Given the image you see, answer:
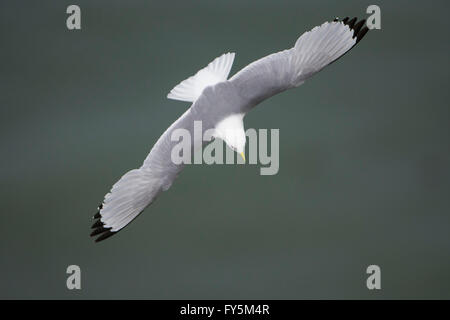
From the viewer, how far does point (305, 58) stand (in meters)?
A: 1.65

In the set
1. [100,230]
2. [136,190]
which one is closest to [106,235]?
[100,230]

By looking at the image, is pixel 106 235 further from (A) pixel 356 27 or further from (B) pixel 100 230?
(A) pixel 356 27

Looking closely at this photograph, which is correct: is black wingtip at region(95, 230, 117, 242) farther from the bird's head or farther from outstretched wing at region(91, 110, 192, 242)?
the bird's head

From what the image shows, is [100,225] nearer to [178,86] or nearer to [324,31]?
[178,86]

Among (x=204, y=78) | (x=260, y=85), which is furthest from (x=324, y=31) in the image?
(x=204, y=78)

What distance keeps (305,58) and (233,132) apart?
281 millimetres

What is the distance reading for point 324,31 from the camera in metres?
1.65

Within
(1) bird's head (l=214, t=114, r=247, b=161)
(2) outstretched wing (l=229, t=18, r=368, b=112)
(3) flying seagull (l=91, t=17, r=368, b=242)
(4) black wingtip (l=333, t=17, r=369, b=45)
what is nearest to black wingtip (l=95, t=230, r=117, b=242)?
(3) flying seagull (l=91, t=17, r=368, b=242)

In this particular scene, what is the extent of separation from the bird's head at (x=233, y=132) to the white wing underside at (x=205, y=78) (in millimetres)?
110

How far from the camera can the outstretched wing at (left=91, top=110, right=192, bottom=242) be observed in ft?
5.73

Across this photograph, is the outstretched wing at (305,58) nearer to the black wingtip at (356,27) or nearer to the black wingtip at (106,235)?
the black wingtip at (356,27)

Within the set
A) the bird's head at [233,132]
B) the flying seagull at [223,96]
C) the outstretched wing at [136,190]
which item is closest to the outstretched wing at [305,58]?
the flying seagull at [223,96]

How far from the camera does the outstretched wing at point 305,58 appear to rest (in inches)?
64.8

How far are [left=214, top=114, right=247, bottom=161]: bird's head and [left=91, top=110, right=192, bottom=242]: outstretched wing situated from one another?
0.47 feet
